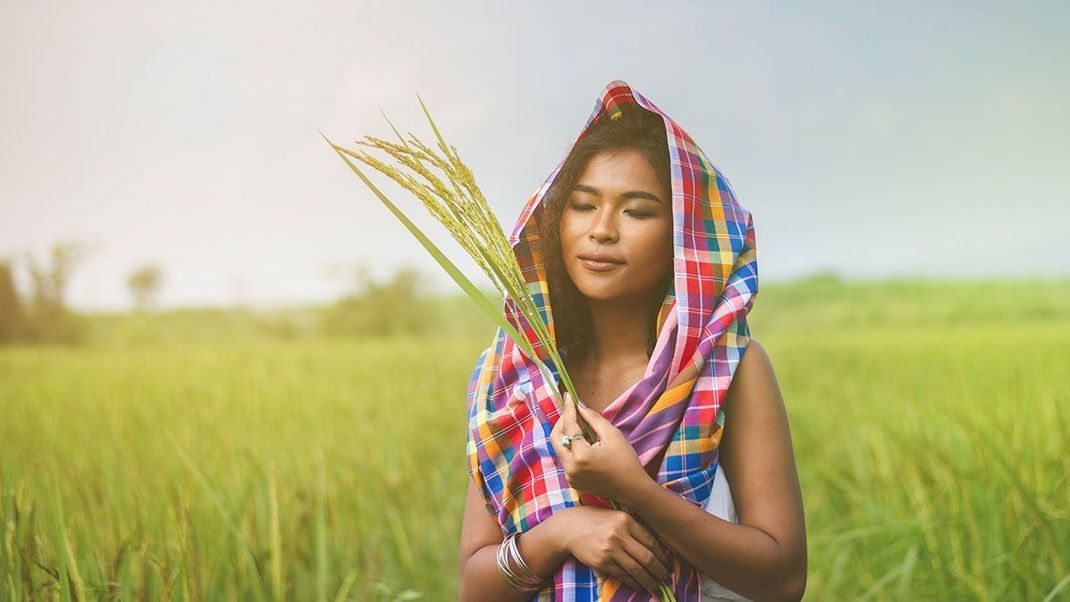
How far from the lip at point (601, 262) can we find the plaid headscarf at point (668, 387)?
136 mm

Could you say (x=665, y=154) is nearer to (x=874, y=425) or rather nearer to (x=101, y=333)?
(x=874, y=425)

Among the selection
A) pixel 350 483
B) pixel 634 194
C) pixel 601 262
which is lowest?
pixel 350 483

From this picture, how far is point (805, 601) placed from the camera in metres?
3.77

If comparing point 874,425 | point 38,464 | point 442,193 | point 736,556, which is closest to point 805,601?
point 874,425

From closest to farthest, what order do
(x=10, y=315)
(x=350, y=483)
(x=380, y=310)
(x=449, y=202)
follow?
(x=449, y=202) → (x=350, y=483) → (x=10, y=315) → (x=380, y=310)

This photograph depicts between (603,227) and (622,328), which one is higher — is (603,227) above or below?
above

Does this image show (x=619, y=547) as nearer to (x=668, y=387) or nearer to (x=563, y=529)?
(x=563, y=529)

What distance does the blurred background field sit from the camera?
2557 mm

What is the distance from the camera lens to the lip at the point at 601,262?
1.94m

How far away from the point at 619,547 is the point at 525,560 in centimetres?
24

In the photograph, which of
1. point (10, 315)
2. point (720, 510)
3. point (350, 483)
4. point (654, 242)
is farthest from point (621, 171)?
point (10, 315)

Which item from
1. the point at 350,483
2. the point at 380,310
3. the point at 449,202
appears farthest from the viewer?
the point at 380,310

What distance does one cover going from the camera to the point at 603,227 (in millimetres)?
1923

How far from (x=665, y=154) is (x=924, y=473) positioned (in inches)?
93.7
